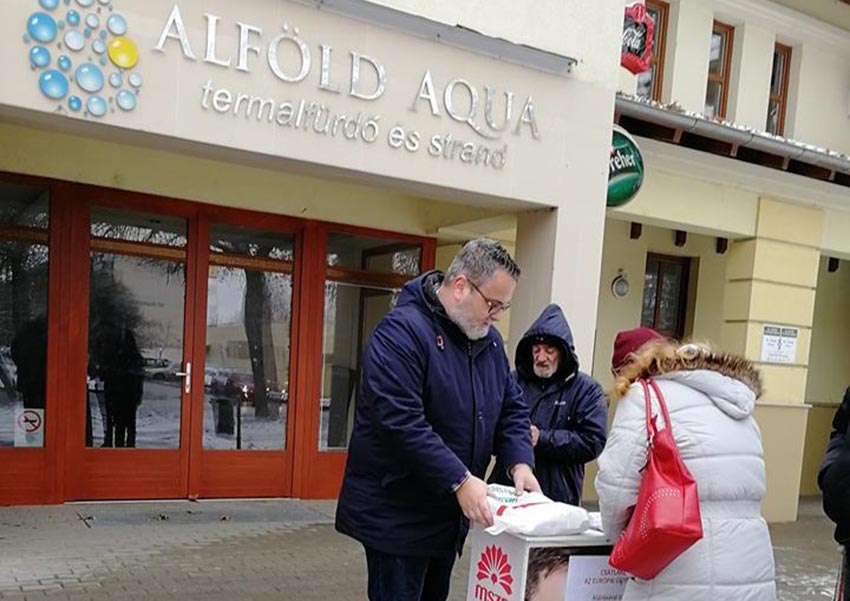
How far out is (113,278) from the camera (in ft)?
19.5

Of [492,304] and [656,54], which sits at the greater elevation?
[656,54]

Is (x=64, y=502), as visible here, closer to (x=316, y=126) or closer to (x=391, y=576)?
(x=316, y=126)

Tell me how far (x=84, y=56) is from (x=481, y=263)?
2984 mm

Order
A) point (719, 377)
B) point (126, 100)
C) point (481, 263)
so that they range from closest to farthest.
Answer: point (719, 377) < point (481, 263) < point (126, 100)

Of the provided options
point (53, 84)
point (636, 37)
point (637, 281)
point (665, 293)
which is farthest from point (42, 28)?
point (665, 293)

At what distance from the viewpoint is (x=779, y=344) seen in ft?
26.2

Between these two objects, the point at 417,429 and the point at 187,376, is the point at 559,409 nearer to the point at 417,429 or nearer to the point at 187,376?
the point at 417,429

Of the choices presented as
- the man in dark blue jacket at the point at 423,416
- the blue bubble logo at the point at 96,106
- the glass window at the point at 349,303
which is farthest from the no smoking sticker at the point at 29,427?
the man in dark blue jacket at the point at 423,416

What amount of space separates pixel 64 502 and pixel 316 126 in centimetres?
363

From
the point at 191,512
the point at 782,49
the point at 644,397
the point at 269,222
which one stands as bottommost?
the point at 191,512

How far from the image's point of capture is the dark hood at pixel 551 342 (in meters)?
3.61

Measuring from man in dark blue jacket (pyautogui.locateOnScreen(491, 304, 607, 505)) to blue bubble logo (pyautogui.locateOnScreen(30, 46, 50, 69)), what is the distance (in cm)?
307

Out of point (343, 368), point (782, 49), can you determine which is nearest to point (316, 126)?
point (343, 368)

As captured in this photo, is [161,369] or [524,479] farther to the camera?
[161,369]
